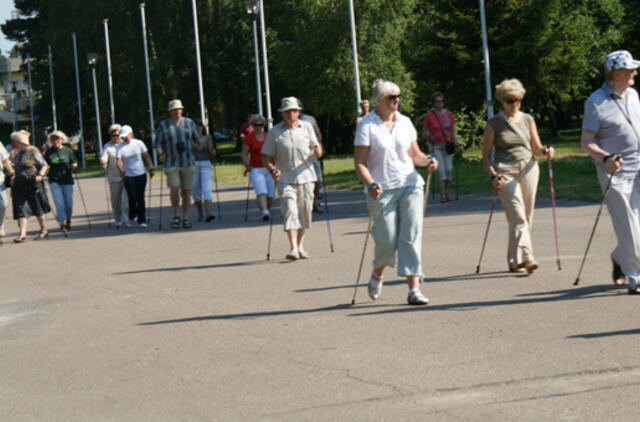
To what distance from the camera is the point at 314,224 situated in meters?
17.0

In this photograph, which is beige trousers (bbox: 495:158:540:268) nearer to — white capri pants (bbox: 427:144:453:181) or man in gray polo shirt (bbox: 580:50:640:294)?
man in gray polo shirt (bbox: 580:50:640:294)

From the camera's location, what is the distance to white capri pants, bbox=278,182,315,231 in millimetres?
12484

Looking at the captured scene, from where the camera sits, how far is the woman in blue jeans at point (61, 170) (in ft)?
61.1

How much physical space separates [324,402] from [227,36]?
5827 centimetres

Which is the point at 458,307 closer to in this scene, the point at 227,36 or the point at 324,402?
the point at 324,402

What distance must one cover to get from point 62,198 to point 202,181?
8.40 feet

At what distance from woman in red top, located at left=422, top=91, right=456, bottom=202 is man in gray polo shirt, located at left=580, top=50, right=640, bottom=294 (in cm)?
1037

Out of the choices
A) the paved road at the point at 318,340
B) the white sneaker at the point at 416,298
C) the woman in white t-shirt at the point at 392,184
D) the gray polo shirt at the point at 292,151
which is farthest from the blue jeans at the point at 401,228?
the gray polo shirt at the point at 292,151

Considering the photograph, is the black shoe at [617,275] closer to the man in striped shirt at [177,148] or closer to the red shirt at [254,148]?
the red shirt at [254,148]

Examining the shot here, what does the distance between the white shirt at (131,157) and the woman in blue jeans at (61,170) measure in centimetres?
84

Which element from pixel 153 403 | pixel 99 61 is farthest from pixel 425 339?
pixel 99 61

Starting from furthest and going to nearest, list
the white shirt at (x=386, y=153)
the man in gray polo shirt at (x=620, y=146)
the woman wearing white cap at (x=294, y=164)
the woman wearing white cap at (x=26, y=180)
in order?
the woman wearing white cap at (x=26, y=180) < the woman wearing white cap at (x=294, y=164) < the white shirt at (x=386, y=153) < the man in gray polo shirt at (x=620, y=146)

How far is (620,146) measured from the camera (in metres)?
8.74

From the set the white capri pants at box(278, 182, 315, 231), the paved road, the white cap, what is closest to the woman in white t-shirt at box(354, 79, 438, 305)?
the paved road
